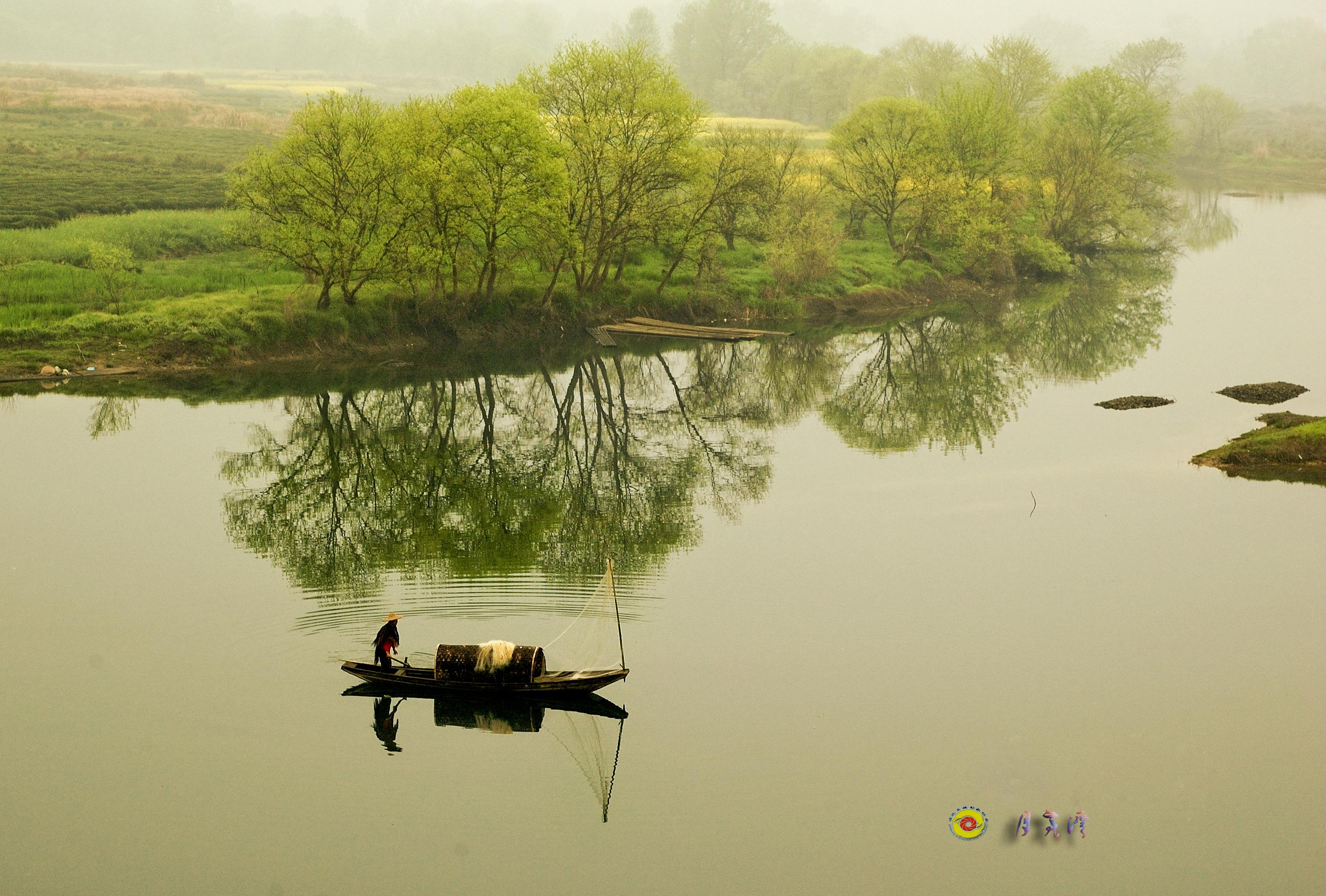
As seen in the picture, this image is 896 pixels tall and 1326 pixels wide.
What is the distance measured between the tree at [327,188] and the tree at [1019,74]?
83.1 metres

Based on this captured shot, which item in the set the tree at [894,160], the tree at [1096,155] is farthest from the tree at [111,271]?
the tree at [1096,155]

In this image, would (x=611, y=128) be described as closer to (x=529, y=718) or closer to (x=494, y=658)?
(x=494, y=658)

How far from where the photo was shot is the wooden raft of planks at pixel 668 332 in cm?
7506

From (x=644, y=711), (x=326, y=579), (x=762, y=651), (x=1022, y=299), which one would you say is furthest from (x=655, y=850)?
(x=1022, y=299)

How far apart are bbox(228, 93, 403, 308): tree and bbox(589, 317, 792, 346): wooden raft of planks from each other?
50.3 feet

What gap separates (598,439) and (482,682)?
2698 cm

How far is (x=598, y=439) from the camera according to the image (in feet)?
174

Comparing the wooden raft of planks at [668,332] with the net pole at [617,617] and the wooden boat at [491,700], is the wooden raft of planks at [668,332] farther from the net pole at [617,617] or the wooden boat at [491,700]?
the wooden boat at [491,700]

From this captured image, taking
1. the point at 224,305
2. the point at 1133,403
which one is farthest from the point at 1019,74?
the point at 224,305

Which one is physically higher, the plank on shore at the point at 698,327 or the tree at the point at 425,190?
the tree at the point at 425,190

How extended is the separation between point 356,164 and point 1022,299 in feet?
175

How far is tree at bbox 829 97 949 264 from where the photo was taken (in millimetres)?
93750

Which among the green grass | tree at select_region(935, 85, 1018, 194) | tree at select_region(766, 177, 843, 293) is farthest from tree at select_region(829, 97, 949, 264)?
the green grass

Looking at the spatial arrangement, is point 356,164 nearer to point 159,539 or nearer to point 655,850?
point 159,539
